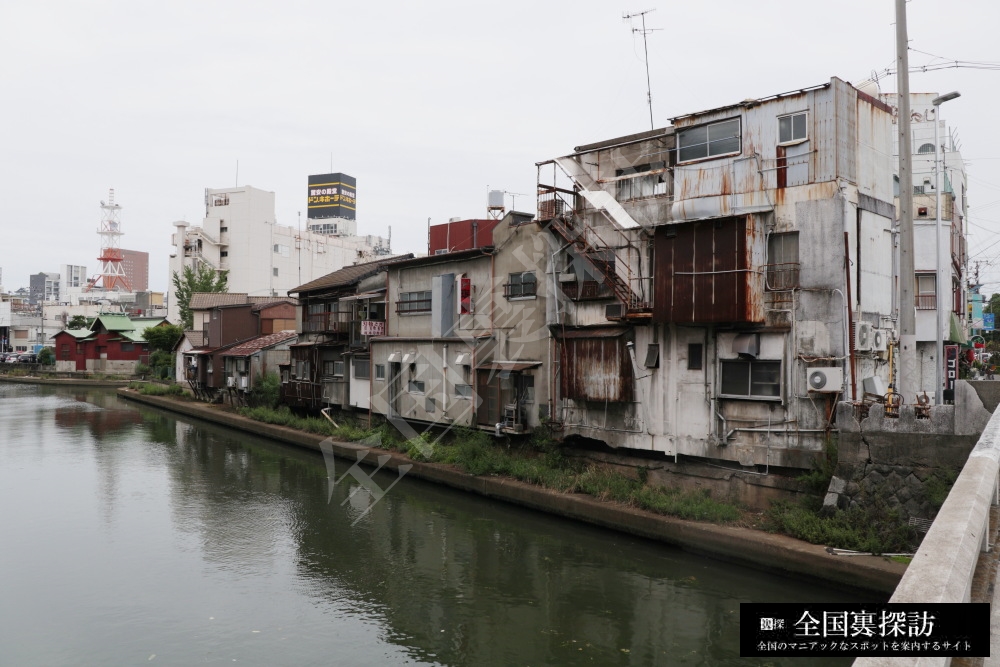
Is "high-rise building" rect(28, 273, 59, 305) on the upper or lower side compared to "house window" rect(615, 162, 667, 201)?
upper

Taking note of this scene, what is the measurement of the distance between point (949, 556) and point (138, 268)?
195395 millimetres

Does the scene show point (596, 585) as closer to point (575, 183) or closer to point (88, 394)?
point (575, 183)

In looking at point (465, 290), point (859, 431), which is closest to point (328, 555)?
point (465, 290)

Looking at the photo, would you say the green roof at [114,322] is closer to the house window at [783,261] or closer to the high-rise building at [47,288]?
the house window at [783,261]

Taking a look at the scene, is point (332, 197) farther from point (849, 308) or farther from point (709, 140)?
point (849, 308)

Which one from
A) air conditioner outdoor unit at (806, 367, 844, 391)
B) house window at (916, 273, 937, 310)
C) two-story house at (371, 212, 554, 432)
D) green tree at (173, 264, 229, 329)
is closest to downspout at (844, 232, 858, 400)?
air conditioner outdoor unit at (806, 367, 844, 391)

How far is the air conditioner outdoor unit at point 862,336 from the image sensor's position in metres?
14.6

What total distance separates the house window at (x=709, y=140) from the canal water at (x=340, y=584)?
396 inches

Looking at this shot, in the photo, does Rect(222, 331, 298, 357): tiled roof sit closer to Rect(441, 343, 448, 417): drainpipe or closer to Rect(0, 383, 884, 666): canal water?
Rect(0, 383, 884, 666): canal water

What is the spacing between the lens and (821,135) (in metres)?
15.0

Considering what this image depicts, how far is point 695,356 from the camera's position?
16.7 meters

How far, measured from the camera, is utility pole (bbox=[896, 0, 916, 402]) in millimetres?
13289

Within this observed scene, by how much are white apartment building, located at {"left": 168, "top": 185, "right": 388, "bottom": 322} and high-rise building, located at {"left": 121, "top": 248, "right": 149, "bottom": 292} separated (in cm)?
11109

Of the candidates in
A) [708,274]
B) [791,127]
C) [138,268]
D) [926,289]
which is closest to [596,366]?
[708,274]
